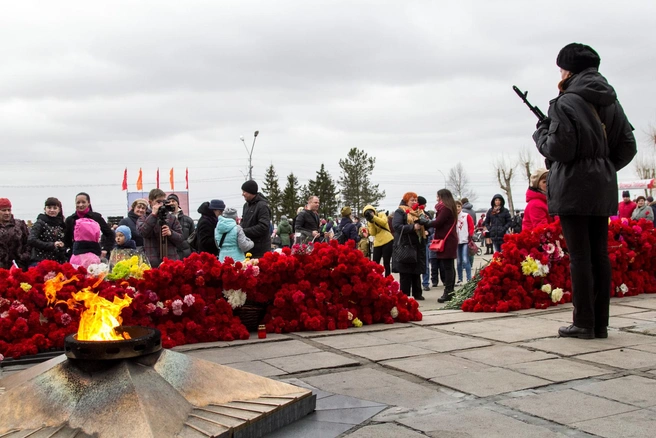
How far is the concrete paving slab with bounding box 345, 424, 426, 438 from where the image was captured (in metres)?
3.00

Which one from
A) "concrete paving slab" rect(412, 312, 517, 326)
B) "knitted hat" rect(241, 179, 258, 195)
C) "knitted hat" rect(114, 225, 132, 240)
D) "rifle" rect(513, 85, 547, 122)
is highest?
"rifle" rect(513, 85, 547, 122)

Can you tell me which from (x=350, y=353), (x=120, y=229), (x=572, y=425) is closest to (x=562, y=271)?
(x=350, y=353)

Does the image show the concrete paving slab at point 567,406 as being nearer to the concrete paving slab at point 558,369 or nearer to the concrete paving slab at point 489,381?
the concrete paving slab at point 489,381

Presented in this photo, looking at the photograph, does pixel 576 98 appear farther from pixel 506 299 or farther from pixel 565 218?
pixel 506 299

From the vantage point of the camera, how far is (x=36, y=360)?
191 inches

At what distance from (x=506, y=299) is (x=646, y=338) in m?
2.06

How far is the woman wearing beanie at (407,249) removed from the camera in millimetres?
10125

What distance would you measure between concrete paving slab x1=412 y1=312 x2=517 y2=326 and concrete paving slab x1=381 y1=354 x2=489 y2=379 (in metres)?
1.74

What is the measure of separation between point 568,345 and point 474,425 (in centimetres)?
223

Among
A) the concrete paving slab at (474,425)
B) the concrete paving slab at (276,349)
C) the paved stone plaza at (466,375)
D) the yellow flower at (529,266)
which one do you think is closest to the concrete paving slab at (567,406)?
the paved stone plaza at (466,375)

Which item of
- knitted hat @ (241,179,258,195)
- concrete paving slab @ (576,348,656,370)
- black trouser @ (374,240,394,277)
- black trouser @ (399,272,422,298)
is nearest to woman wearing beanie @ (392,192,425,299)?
black trouser @ (399,272,422,298)

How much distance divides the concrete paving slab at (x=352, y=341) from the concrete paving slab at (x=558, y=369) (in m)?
1.32

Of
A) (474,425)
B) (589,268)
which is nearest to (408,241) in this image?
(589,268)

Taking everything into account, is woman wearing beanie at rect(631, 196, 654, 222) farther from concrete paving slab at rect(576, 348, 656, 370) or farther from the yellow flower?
concrete paving slab at rect(576, 348, 656, 370)
